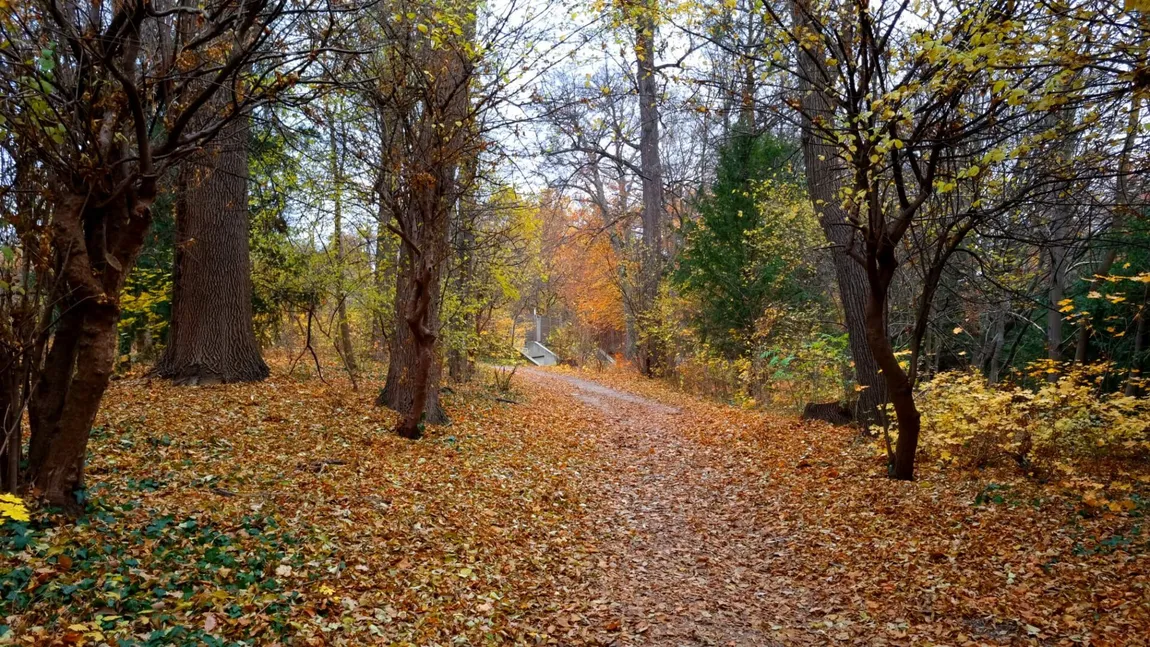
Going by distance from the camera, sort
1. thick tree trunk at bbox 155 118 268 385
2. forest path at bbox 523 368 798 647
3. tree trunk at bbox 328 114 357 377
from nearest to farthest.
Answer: forest path at bbox 523 368 798 647
thick tree trunk at bbox 155 118 268 385
tree trunk at bbox 328 114 357 377

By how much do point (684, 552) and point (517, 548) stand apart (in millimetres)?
1630

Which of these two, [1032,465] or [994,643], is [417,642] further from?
[1032,465]

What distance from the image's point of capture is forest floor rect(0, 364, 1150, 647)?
3.78 meters

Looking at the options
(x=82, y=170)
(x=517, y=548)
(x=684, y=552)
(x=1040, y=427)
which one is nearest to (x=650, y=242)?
(x=1040, y=427)

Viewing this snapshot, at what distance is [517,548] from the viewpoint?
5.69m

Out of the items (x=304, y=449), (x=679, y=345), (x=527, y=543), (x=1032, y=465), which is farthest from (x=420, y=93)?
(x=679, y=345)

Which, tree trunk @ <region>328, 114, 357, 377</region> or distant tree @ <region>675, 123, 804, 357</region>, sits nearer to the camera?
tree trunk @ <region>328, 114, 357, 377</region>

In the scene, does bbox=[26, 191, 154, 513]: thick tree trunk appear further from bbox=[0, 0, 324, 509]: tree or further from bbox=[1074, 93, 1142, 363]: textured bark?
bbox=[1074, 93, 1142, 363]: textured bark

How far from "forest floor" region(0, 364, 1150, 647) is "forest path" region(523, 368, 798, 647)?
0.03m

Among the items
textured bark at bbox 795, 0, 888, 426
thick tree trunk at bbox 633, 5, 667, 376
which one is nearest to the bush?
textured bark at bbox 795, 0, 888, 426

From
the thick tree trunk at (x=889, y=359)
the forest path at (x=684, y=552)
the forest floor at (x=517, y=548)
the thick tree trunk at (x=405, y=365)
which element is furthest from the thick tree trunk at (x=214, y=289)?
the thick tree trunk at (x=889, y=359)

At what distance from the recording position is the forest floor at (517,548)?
3.78 meters

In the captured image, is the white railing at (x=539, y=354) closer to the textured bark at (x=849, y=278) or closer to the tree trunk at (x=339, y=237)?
the tree trunk at (x=339, y=237)

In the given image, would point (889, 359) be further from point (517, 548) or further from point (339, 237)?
point (339, 237)
